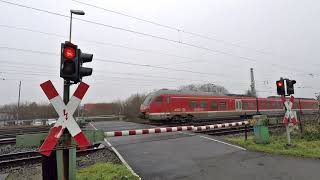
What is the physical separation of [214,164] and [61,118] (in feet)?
15.7

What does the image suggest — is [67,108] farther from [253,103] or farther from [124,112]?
[124,112]

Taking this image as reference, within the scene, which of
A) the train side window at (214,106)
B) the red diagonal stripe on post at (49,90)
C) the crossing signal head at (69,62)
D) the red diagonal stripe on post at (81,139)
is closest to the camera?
the red diagonal stripe on post at (49,90)

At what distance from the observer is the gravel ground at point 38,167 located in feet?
24.2

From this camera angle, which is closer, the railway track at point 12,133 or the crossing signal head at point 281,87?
the crossing signal head at point 281,87

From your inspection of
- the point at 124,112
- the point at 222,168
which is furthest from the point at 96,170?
the point at 124,112

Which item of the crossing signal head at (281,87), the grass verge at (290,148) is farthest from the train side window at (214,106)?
the crossing signal head at (281,87)

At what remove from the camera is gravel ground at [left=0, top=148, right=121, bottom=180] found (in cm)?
738

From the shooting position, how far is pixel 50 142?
15.9 feet

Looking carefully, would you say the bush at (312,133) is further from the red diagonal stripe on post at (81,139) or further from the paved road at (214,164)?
the red diagonal stripe on post at (81,139)

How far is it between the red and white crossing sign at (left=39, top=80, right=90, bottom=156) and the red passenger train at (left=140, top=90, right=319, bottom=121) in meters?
Result: 19.1

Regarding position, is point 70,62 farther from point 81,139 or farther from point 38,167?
point 38,167

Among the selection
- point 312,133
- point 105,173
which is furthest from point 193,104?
point 105,173

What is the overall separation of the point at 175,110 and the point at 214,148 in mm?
13966

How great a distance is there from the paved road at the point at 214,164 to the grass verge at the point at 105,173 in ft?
1.67
